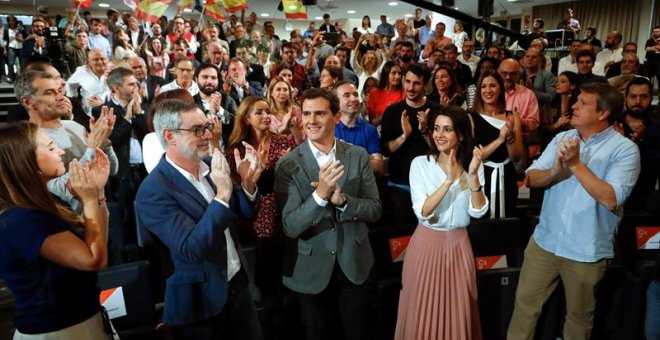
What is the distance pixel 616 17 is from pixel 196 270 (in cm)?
1444

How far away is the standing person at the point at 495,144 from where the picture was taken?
2693 millimetres

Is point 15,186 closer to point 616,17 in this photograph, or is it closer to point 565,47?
point 565,47

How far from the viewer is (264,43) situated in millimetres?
7203

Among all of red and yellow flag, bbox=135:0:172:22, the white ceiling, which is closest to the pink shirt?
red and yellow flag, bbox=135:0:172:22

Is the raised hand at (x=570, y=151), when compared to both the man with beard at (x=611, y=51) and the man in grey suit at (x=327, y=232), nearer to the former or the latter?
the man in grey suit at (x=327, y=232)

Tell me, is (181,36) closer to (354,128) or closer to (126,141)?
(126,141)

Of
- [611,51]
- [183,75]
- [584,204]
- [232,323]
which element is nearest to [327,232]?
[232,323]

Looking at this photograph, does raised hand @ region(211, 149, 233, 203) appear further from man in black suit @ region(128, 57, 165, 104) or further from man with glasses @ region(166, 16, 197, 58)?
man with glasses @ region(166, 16, 197, 58)

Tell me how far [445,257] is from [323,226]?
557 mm

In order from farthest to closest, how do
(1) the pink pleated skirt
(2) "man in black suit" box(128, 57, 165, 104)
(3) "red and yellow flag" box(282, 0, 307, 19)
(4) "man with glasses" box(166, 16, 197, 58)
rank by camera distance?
(3) "red and yellow flag" box(282, 0, 307, 19) → (4) "man with glasses" box(166, 16, 197, 58) → (2) "man in black suit" box(128, 57, 165, 104) → (1) the pink pleated skirt

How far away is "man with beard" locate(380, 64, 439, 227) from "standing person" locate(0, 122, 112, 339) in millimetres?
1933

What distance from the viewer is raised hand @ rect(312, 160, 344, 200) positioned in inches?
64.8

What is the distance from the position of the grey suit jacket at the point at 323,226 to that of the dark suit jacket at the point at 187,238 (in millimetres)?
357

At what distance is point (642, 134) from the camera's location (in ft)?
9.54
